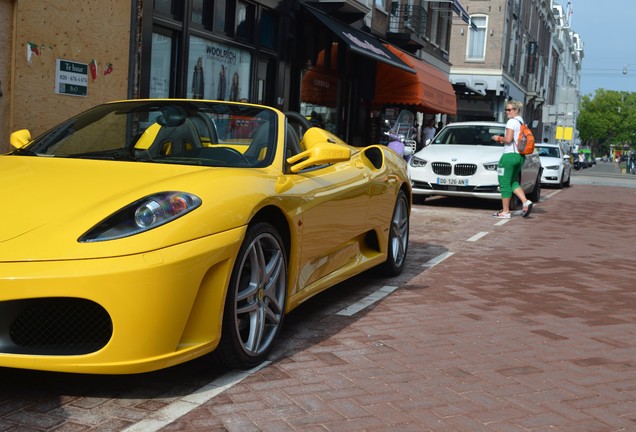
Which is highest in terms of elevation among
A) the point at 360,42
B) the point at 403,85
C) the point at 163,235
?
the point at 360,42

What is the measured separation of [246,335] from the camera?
4004mm

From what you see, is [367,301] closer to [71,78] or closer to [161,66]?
[71,78]

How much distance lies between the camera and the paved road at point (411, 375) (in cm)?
335

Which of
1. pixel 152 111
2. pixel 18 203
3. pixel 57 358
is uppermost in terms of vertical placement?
pixel 152 111

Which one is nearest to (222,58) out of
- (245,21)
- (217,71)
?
(217,71)

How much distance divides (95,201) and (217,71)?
1115 centimetres

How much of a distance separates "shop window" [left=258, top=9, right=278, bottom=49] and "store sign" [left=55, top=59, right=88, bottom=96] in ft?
18.5

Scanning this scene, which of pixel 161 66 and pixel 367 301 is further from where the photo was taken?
pixel 161 66

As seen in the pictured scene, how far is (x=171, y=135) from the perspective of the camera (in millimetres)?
4680

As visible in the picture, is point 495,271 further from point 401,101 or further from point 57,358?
point 401,101

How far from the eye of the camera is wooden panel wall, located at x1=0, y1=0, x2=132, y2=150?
9.77 metres

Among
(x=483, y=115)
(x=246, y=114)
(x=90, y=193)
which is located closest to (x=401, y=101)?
(x=246, y=114)

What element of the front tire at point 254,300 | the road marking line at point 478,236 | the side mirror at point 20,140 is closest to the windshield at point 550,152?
the road marking line at point 478,236

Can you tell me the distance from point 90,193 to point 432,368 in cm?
187
